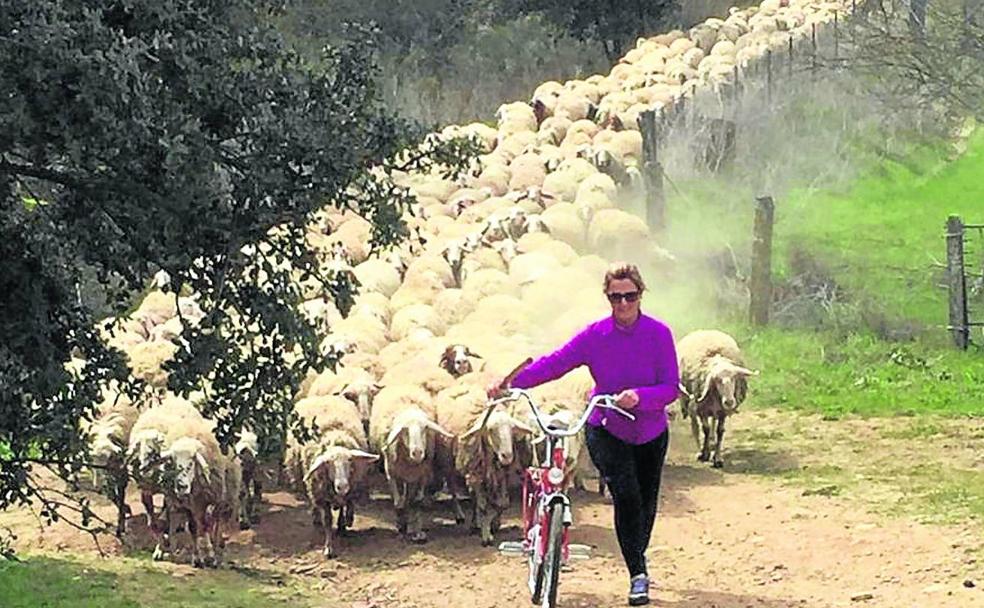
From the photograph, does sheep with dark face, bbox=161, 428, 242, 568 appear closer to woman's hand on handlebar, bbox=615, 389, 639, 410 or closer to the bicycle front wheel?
the bicycle front wheel

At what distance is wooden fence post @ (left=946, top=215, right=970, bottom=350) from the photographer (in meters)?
17.0

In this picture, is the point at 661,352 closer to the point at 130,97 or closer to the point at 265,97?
the point at 265,97

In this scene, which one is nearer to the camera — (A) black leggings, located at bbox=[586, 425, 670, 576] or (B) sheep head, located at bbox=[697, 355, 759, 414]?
(A) black leggings, located at bbox=[586, 425, 670, 576]

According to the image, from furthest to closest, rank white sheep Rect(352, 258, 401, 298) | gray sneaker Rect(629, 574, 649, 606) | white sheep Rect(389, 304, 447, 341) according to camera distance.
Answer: white sheep Rect(352, 258, 401, 298), white sheep Rect(389, 304, 447, 341), gray sneaker Rect(629, 574, 649, 606)

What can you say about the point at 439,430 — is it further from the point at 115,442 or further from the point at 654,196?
the point at 654,196

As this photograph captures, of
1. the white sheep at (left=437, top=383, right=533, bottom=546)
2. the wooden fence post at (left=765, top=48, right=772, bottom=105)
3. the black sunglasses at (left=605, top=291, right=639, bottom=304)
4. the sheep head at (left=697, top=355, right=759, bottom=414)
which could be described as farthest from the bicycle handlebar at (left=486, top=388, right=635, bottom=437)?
the wooden fence post at (left=765, top=48, right=772, bottom=105)

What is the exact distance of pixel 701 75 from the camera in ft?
99.5

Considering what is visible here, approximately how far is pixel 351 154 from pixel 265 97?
0.57m

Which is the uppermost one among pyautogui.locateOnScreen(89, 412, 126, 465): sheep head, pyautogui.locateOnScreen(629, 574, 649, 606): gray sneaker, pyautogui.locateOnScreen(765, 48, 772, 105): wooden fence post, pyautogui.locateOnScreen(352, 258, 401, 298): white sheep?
pyautogui.locateOnScreen(765, 48, 772, 105): wooden fence post

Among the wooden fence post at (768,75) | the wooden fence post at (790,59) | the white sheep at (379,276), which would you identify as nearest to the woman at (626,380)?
the white sheep at (379,276)

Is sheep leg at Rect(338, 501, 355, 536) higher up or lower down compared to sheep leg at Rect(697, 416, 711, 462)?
lower down

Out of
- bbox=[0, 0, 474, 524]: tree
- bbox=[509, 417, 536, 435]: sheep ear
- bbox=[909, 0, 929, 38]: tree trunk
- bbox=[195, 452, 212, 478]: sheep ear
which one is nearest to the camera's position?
bbox=[0, 0, 474, 524]: tree

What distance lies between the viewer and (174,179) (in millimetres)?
7141

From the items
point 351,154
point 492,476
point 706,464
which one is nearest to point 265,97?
point 351,154
